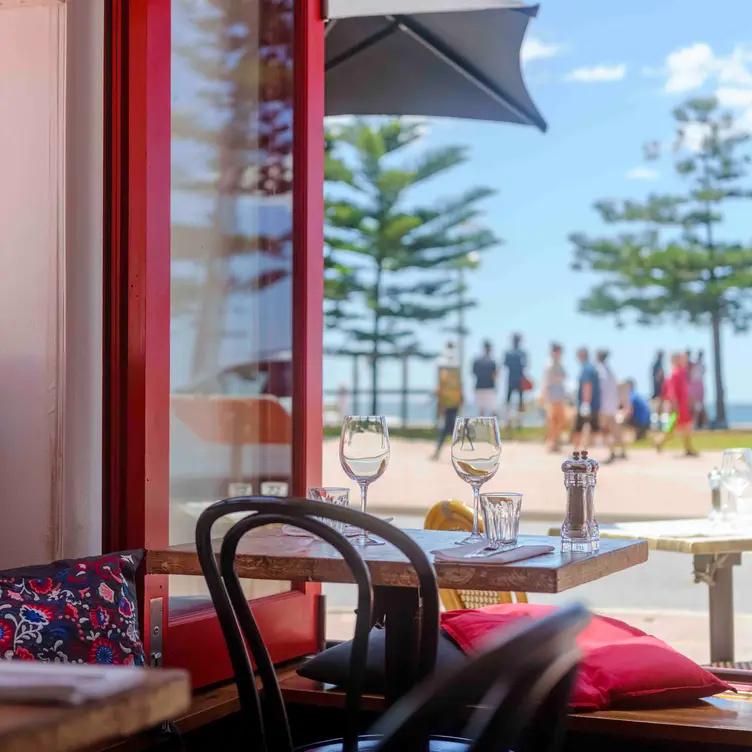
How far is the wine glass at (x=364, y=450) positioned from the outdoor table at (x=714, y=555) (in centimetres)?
125

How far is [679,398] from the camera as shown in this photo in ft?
50.2

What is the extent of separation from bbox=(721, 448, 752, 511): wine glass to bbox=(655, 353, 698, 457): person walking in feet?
36.9

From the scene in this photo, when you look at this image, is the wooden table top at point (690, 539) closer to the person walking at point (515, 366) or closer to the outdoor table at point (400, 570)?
the outdoor table at point (400, 570)

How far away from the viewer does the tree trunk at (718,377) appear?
23.7m

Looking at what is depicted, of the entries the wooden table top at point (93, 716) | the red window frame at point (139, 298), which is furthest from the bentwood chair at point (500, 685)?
the red window frame at point (139, 298)

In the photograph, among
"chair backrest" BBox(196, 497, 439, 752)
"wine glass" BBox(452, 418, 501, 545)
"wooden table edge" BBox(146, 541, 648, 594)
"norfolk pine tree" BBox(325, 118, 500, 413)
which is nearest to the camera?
"chair backrest" BBox(196, 497, 439, 752)

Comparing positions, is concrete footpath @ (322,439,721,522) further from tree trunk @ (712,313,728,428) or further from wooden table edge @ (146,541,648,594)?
wooden table edge @ (146,541,648,594)

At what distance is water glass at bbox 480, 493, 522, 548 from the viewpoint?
1941 millimetres

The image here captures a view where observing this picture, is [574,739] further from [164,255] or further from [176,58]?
[176,58]

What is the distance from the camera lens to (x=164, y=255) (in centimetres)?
247

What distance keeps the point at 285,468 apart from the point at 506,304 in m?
33.2

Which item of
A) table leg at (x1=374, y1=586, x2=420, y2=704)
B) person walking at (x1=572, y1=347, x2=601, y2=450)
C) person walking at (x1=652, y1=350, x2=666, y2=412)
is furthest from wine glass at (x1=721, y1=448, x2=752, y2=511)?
person walking at (x1=652, y1=350, x2=666, y2=412)

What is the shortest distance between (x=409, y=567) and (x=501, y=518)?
25 centimetres

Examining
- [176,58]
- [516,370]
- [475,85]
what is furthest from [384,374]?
[176,58]
